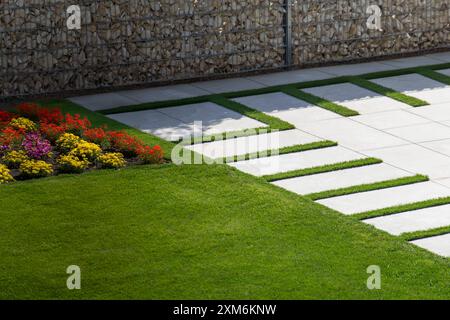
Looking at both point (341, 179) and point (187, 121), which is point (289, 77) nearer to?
point (187, 121)

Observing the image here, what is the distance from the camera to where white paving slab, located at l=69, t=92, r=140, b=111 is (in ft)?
54.3

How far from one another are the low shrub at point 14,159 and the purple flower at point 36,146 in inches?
5.8

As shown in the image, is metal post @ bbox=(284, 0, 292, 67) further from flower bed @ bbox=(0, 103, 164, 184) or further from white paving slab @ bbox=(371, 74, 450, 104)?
flower bed @ bbox=(0, 103, 164, 184)

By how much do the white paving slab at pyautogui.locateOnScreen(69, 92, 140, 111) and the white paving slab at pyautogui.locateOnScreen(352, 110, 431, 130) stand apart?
353cm

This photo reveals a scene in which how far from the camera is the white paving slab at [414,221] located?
11.9 metres

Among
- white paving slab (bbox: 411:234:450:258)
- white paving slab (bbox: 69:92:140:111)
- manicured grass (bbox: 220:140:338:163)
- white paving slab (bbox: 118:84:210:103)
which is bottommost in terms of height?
white paving slab (bbox: 411:234:450:258)

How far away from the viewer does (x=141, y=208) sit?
12281 millimetres

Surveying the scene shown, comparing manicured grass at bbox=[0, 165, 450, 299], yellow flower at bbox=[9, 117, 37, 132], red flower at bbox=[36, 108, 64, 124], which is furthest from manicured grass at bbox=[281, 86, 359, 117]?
yellow flower at bbox=[9, 117, 37, 132]

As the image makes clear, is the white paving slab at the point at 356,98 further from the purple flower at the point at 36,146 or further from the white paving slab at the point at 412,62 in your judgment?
the purple flower at the point at 36,146

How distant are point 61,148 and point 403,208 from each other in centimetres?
452

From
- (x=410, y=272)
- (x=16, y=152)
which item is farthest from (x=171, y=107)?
(x=410, y=272)

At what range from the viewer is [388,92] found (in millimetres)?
17250

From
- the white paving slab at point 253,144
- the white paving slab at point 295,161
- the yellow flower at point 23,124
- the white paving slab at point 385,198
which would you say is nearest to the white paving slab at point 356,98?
the white paving slab at point 253,144

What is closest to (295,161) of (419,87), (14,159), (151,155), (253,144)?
(253,144)
